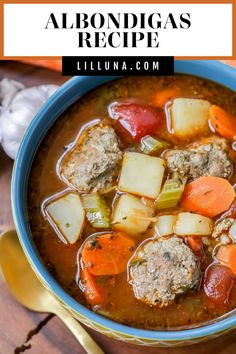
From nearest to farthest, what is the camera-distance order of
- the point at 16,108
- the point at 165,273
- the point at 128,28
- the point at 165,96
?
1. the point at 165,273
2. the point at 165,96
3. the point at 128,28
4. the point at 16,108

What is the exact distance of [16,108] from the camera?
286 centimetres

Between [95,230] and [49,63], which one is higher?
[49,63]

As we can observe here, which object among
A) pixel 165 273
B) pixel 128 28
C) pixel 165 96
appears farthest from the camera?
pixel 128 28

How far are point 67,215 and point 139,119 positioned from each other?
1.47 feet

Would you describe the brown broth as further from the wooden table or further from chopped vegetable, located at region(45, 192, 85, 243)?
the wooden table

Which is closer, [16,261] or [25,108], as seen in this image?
[16,261]

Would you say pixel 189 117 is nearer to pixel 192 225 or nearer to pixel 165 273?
pixel 192 225

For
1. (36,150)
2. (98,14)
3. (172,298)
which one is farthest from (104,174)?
(98,14)

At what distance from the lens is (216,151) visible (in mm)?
2363

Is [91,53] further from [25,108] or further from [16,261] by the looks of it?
Answer: [16,261]

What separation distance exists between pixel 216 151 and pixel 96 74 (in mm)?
557

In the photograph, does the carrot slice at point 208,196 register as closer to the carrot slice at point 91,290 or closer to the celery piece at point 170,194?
the celery piece at point 170,194

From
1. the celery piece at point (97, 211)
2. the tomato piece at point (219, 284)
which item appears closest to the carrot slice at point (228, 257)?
the tomato piece at point (219, 284)

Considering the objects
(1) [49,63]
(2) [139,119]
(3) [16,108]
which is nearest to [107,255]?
(2) [139,119]
